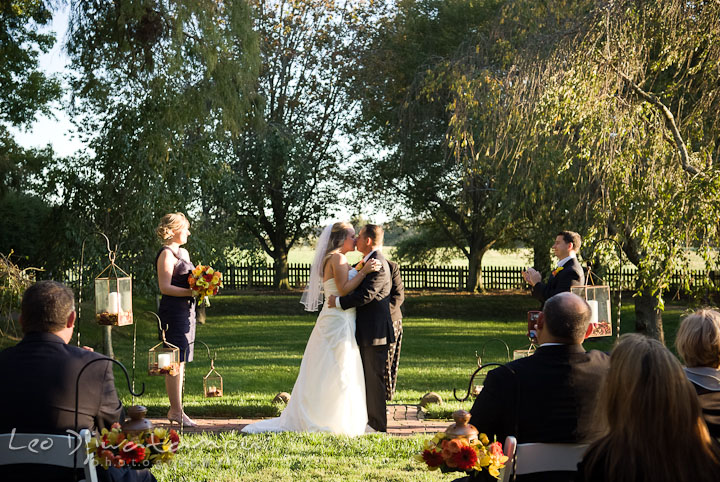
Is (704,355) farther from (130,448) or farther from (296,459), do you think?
(296,459)

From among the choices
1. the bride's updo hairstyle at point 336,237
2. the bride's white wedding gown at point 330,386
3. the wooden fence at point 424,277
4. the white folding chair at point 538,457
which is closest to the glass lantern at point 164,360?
the bride's white wedding gown at point 330,386

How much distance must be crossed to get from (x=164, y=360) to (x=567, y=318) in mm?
3716

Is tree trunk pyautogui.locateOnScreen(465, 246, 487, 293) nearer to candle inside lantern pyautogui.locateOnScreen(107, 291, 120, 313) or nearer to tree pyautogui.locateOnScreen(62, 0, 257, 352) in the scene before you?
tree pyautogui.locateOnScreen(62, 0, 257, 352)

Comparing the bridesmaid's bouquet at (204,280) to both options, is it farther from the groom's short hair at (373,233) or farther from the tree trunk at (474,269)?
the tree trunk at (474,269)

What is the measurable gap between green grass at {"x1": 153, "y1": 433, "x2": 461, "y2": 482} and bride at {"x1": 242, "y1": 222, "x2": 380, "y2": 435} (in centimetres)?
33

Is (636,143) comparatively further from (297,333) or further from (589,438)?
(297,333)

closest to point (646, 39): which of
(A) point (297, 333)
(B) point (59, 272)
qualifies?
(B) point (59, 272)

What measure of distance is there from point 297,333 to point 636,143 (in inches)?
429

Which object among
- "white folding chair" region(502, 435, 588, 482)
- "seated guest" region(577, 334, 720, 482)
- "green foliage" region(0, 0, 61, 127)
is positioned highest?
"green foliage" region(0, 0, 61, 127)

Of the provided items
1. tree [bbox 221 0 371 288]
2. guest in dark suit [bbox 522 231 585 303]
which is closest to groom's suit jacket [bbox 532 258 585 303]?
guest in dark suit [bbox 522 231 585 303]

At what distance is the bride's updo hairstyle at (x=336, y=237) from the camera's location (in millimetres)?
6855

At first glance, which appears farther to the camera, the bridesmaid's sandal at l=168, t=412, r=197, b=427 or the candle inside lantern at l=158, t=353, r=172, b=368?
the bridesmaid's sandal at l=168, t=412, r=197, b=427

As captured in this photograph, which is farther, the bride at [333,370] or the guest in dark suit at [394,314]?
the guest in dark suit at [394,314]

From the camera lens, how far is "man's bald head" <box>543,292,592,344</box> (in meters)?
3.31
